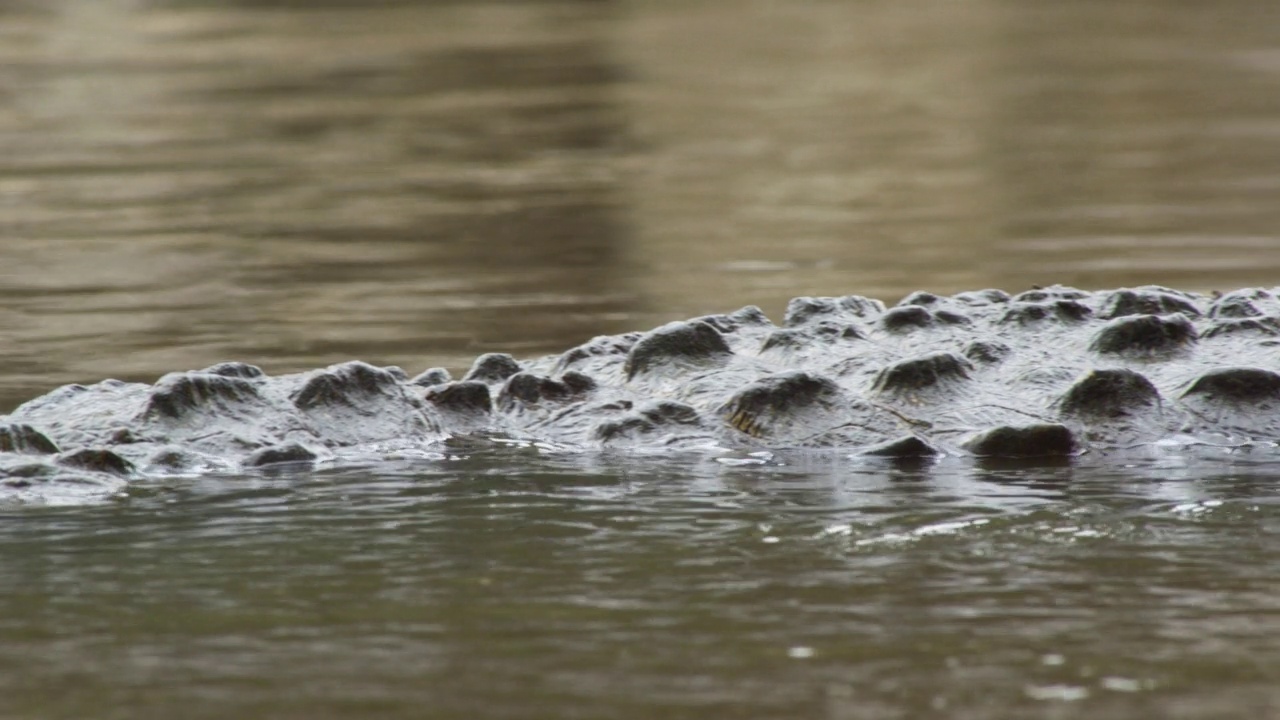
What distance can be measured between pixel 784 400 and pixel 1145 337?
0.89 metres

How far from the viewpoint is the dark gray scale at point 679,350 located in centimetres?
507

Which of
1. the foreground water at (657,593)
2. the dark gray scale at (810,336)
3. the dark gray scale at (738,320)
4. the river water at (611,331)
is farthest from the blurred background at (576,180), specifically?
the foreground water at (657,593)

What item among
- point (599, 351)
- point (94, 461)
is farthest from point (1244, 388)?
point (94, 461)

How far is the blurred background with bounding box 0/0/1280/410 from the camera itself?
7.98 m

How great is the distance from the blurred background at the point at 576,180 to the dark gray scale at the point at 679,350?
156cm

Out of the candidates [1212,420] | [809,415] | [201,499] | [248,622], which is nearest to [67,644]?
[248,622]

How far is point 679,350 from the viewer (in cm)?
508

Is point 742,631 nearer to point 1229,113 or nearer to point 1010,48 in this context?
point 1229,113

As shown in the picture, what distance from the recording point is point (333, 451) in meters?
4.70

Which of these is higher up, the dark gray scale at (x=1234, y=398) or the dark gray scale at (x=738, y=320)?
the dark gray scale at (x=738, y=320)

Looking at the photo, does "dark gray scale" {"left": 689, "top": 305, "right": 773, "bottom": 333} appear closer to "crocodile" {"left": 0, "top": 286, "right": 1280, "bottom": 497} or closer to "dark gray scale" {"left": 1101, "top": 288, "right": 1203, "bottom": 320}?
"crocodile" {"left": 0, "top": 286, "right": 1280, "bottom": 497}

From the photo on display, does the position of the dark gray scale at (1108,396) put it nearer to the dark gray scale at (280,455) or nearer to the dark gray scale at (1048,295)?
the dark gray scale at (1048,295)

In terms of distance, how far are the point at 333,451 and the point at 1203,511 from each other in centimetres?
190

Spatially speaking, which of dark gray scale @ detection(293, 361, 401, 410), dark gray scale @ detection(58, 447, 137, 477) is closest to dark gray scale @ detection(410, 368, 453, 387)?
dark gray scale @ detection(293, 361, 401, 410)
